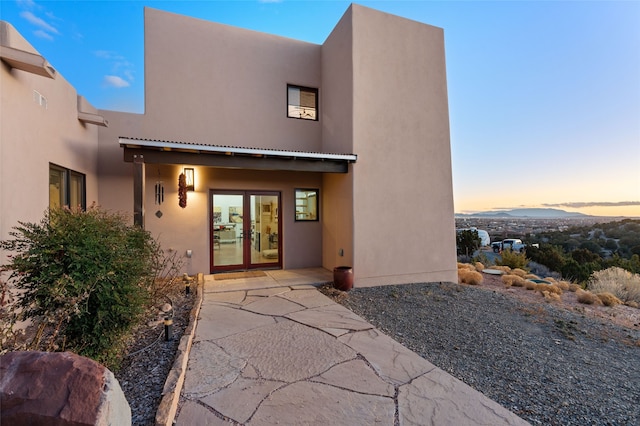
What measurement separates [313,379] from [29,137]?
5.31 meters

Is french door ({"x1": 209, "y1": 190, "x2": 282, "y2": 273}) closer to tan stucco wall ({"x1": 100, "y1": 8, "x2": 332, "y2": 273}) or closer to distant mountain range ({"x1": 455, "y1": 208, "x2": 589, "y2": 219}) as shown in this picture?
tan stucco wall ({"x1": 100, "y1": 8, "x2": 332, "y2": 273})

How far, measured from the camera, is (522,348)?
14.1 ft

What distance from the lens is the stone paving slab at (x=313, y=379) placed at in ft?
8.40

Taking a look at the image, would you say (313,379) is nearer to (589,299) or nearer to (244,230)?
(244,230)

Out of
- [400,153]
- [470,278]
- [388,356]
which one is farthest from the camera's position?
[470,278]

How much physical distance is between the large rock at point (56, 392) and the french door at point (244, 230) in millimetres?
6451

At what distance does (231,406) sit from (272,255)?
6.03 meters

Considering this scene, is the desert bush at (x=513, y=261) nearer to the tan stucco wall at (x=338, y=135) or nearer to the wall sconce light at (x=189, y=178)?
the tan stucco wall at (x=338, y=135)

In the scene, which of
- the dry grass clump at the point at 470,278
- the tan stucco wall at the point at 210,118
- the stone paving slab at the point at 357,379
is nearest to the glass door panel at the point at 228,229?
the tan stucco wall at the point at 210,118

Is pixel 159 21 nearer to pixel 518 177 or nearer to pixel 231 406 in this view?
pixel 231 406

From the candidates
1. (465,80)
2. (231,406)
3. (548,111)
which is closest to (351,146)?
(231,406)

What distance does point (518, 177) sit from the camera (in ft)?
51.6

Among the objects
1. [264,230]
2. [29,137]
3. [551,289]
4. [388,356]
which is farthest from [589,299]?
[29,137]

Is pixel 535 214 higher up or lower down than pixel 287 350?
higher up
